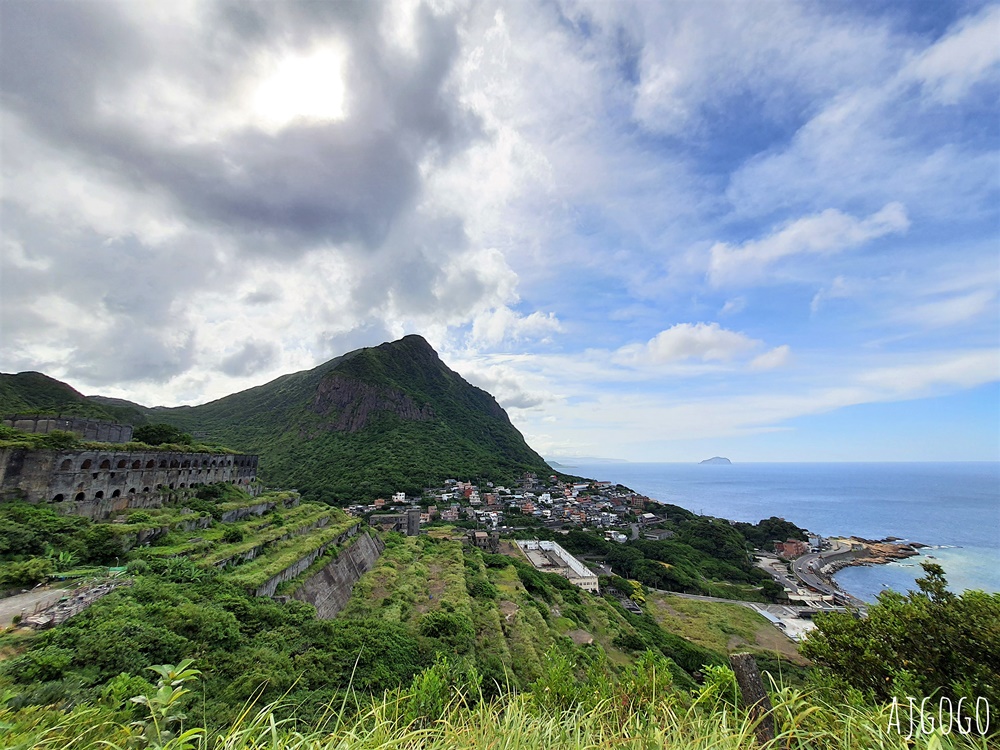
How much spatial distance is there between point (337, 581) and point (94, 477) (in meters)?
10.5

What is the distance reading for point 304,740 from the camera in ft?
7.73

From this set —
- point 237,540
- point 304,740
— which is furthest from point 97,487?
point 304,740

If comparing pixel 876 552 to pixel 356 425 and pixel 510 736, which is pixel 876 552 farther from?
pixel 356 425

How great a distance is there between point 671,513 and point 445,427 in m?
51.3

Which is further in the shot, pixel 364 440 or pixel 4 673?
pixel 364 440

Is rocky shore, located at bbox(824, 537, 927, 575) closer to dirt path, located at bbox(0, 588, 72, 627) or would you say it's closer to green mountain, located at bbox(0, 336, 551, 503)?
green mountain, located at bbox(0, 336, 551, 503)

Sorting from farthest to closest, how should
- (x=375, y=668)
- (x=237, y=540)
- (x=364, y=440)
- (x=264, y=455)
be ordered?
(x=364, y=440) < (x=264, y=455) < (x=237, y=540) < (x=375, y=668)

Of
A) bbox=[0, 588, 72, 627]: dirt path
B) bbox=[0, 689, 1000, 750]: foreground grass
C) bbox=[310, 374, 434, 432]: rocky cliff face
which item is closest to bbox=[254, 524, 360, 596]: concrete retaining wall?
bbox=[0, 588, 72, 627]: dirt path

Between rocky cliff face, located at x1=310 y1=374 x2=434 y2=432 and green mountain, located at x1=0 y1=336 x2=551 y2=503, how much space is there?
23 centimetres

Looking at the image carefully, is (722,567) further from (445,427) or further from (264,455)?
(264,455)

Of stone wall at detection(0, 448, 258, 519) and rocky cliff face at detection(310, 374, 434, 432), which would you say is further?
rocky cliff face at detection(310, 374, 434, 432)

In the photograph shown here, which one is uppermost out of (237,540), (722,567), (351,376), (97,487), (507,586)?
(351,376)

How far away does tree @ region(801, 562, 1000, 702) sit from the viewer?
21.8 feet

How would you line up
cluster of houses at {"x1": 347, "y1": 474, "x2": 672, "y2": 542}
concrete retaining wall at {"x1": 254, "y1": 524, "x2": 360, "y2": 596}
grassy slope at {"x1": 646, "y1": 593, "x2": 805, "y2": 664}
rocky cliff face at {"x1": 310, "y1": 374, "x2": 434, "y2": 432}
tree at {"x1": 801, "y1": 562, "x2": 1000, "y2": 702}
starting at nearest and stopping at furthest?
tree at {"x1": 801, "y1": 562, "x2": 1000, "y2": 702} → concrete retaining wall at {"x1": 254, "y1": 524, "x2": 360, "y2": 596} → grassy slope at {"x1": 646, "y1": 593, "x2": 805, "y2": 664} → cluster of houses at {"x1": 347, "y1": 474, "x2": 672, "y2": 542} → rocky cliff face at {"x1": 310, "y1": 374, "x2": 434, "y2": 432}
